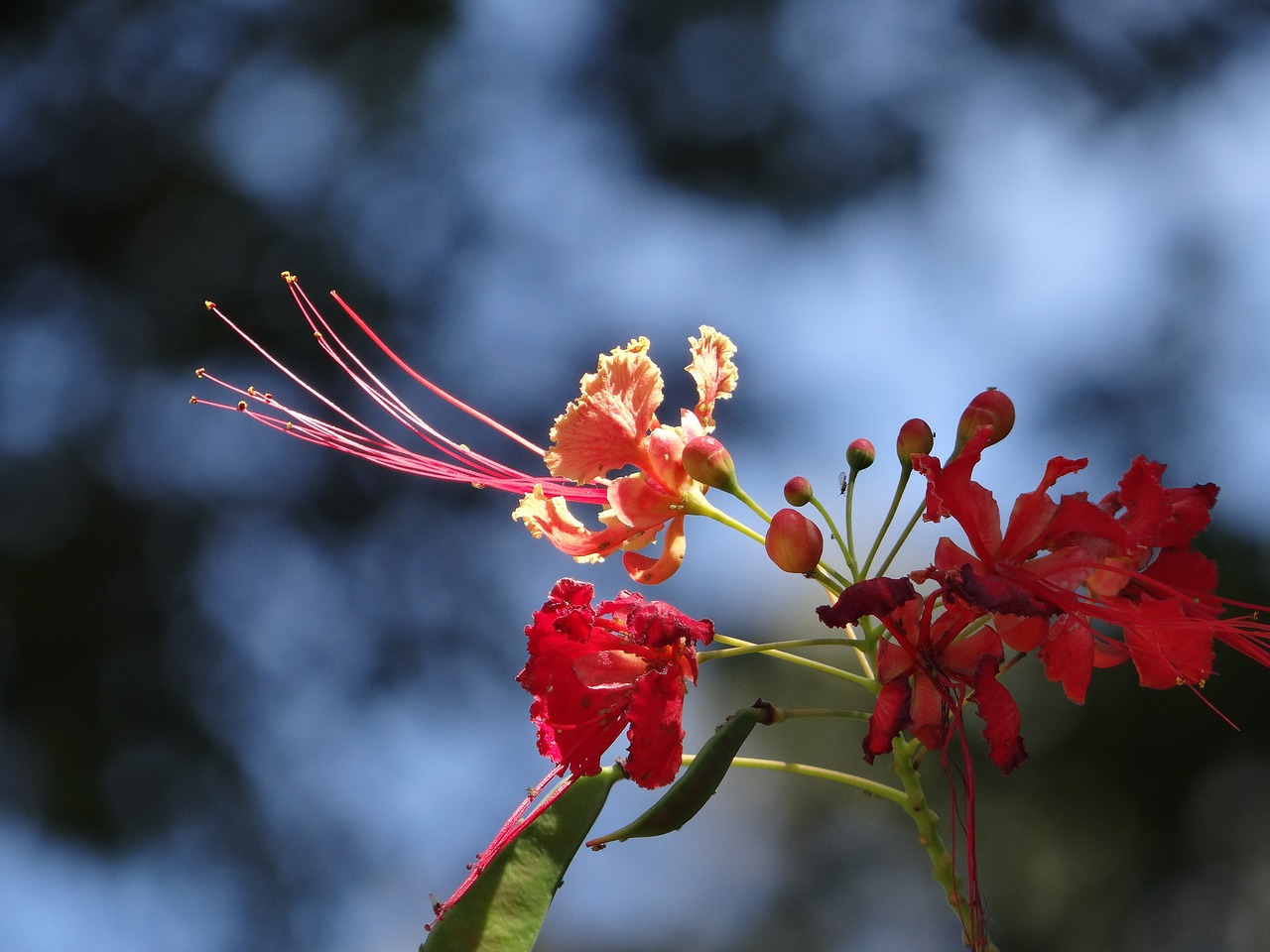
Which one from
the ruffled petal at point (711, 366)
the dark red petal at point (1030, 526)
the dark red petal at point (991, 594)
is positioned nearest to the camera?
the dark red petal at point (991, 594)

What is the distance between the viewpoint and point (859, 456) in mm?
1067

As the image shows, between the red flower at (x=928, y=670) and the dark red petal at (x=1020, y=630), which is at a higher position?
the dark red petal at (x=1020, y=630)

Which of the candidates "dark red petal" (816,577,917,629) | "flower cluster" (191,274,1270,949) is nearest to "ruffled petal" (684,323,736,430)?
"flower cluster" (191,274,1270,949)

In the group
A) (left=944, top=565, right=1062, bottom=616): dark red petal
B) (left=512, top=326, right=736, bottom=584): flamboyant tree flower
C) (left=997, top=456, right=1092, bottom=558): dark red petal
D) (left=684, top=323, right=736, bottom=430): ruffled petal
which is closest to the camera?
(left=944, top=565, right=1062, bottom=616): dark red petal

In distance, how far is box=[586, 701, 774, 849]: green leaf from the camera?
3.06 ft

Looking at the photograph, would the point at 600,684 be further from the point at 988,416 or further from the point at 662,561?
the point at 988,416

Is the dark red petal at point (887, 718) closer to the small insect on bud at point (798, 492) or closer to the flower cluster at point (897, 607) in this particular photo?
the flower cluster at point (897, 607)

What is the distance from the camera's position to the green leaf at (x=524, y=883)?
3.23 feet

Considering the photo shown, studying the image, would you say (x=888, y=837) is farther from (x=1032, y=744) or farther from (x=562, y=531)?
(x=562, y=531)

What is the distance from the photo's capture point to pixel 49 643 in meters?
4.57

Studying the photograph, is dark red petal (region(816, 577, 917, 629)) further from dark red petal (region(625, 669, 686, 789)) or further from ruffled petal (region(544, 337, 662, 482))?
ruffled petal (region(544, 337, 662, 482))

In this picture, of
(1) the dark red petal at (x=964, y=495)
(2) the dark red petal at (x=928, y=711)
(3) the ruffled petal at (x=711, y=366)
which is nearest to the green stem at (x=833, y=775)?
(2) the dark red petal at (x=928, y=711)

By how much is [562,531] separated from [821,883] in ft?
10.6

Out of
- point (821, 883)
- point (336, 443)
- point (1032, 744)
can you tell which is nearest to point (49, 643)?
point (821, 883)
